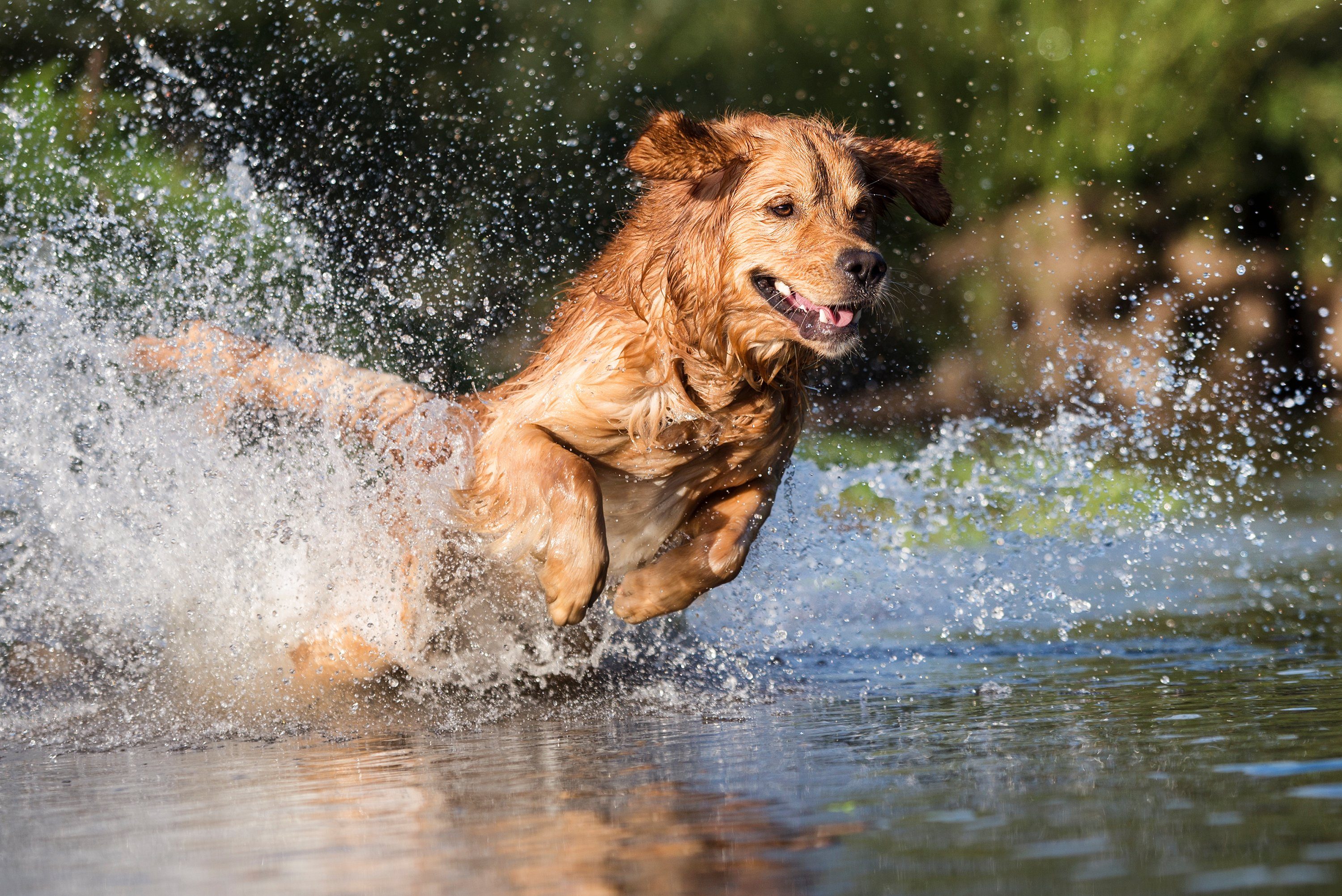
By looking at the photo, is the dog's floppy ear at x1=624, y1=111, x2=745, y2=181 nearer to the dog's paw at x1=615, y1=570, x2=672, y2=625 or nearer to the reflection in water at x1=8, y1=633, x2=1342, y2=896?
the dog's paw at x1=615, y1=570, x2=672, y2=625

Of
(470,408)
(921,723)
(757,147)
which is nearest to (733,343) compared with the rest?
(757,147)

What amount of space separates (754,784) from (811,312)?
1.77 m

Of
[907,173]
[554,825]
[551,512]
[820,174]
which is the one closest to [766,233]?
[820,174]

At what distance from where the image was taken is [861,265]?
4.00m

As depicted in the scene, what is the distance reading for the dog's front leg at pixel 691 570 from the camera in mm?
A: 4297

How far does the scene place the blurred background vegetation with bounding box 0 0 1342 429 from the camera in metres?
13.1

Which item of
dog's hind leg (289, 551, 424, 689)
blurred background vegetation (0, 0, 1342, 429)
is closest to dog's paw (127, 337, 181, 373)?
dog's hind leg (289, 551, 424, 689)

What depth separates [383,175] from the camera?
44.0ft

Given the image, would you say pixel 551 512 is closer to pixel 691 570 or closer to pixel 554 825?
pixel 691 570

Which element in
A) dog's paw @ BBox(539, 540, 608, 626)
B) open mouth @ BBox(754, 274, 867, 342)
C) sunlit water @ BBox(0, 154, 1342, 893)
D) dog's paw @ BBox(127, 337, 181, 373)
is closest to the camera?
sunlit water @ BBox(0, 154, 1342, 893)

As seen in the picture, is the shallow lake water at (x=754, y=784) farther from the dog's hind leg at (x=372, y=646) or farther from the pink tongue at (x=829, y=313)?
the pink tongue at (x=829, y=313)

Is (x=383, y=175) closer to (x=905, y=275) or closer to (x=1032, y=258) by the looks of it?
(x=1032, y=258)

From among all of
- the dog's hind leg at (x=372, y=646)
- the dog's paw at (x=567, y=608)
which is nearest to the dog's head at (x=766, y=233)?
the dog's paw at (x=567, y=608)

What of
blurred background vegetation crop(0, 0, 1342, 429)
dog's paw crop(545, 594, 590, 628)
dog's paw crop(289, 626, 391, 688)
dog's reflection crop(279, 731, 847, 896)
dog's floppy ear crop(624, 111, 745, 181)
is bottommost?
dog's reflection crop(279, 731, 847, 896)
